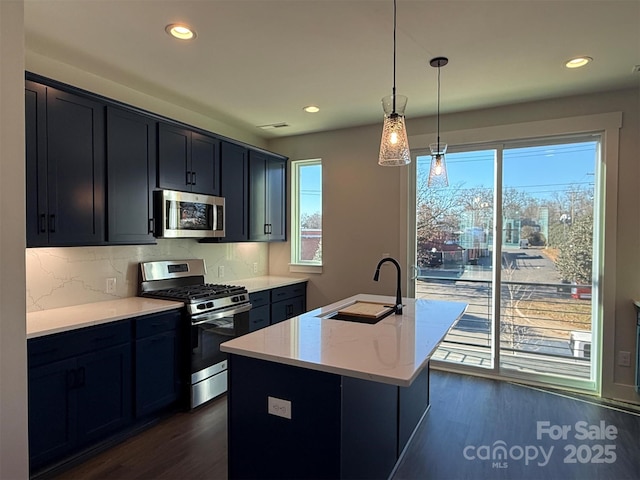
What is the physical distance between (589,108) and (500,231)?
4.26 feet

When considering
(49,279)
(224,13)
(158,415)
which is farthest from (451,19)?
(158,415)

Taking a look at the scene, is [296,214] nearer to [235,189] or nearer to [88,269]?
[235,189]

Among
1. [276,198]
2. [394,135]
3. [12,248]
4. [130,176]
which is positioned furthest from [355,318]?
[276,198]

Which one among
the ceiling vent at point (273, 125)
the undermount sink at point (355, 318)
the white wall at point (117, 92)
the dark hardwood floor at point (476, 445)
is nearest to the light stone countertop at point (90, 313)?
the dark hardwood floor at point (476, 445)

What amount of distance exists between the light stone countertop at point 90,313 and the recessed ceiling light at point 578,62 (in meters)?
3.38

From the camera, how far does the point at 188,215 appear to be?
11.1 ft

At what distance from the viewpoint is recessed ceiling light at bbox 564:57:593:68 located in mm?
2689

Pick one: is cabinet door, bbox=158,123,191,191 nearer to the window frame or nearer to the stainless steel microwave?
the stainless steel microwave

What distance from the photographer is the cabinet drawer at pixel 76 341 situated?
2111 millimetres

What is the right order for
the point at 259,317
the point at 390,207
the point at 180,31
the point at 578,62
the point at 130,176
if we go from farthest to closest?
the point at 390,207 → the point at 259,317 → the point at 130,176 → the point at 578,62 → the point at 180,31

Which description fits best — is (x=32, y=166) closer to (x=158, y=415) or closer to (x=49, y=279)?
(x=49, y=279)

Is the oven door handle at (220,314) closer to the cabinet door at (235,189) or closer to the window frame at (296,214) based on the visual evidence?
the cabinet door at (235,189)

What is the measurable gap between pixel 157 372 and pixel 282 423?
150 centimetres

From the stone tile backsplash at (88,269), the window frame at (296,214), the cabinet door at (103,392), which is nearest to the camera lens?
the cabinet door at (103,392)
